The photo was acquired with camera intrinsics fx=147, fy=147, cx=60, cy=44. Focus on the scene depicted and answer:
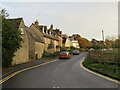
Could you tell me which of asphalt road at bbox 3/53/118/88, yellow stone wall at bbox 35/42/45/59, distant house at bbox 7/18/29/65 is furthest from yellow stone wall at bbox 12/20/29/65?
asphalt road at bbox 3/53/118/88

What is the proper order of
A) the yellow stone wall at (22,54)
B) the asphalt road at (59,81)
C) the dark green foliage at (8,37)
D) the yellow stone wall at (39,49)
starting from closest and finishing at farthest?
the asphalt road at (59,81), the dark green foliage at (8,37), the yellow stone wall at (22,54), the yellow stone wall at (39,49)

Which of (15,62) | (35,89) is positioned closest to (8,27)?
(15,62)

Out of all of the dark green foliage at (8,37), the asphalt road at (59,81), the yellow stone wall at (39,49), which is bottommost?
the asphalt road at (59,81)

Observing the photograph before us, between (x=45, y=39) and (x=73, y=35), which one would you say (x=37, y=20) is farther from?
(x=73, y=35)

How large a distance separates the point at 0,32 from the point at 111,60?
1208cm

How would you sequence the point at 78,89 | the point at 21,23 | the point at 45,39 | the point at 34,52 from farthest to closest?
1. the point at 45,39
2. the point at 34,52
3. the point at 21,23
4. the point at 78,89

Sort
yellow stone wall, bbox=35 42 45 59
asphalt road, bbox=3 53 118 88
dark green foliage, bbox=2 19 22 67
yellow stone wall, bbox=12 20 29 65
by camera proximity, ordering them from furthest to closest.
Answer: yellow stone wall, bbox=35 42 45 59 → yellow stone wall, bbox=12 20 29 65 → dark green foliage, bbox=2 19 22 67 → asphalt road, bbox=3 53 118 88

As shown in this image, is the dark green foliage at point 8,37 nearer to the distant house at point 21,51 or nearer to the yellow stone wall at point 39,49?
the distant house at point 21,51

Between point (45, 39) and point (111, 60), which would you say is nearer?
point (111, 60)

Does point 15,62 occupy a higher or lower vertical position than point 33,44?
lower

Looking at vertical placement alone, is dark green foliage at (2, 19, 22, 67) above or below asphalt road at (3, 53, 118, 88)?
above

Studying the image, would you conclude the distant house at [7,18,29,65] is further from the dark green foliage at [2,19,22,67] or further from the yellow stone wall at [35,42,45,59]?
the yellow stone wall at [35,42,45,59]

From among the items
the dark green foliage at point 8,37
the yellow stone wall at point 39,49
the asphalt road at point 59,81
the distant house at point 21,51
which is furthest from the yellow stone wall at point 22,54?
the asphalt road at point 59,81

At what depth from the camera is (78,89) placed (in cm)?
686
